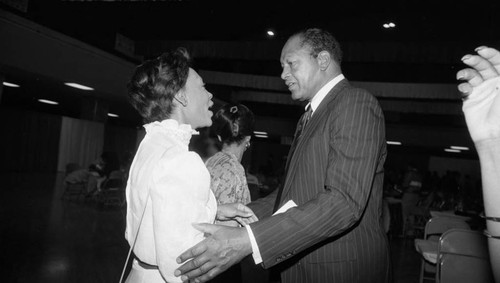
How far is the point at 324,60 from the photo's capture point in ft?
5.85

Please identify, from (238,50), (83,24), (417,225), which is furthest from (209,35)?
(417,225)

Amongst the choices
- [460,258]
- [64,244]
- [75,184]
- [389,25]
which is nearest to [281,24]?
[389,25]

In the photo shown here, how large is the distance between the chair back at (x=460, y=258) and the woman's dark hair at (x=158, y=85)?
2.44 metres

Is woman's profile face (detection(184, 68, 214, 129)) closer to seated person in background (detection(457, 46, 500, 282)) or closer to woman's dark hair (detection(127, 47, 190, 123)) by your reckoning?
woman's dark hair (detection(127, 47, 190, 123))

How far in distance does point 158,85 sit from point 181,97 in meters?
0.11

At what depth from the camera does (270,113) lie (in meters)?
19.7

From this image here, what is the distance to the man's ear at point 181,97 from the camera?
1.60 meters

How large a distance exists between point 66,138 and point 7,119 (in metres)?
3.97

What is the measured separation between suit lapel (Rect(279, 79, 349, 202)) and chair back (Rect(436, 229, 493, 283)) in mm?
1972

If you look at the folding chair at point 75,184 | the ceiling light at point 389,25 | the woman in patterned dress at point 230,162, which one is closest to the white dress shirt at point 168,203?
the woman in patterned dress at point 230,162

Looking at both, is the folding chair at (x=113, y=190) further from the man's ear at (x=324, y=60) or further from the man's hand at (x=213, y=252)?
the man's hand at (x=213, y=252)

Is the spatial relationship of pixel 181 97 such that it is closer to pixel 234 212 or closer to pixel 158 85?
pixel 158 85

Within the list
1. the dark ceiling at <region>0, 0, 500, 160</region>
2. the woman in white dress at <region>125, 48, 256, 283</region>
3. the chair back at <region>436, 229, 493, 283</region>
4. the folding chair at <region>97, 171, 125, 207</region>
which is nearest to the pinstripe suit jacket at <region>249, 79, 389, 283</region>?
the woman in white dress at <region>125, 48, 256, 283</region>

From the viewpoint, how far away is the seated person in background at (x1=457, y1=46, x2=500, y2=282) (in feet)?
2.48
